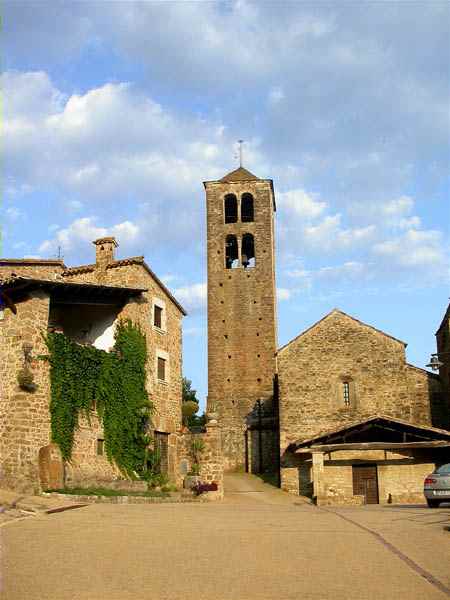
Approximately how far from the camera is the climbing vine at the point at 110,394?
20562 mm

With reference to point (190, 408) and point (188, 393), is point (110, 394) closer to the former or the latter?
point (190, 408)

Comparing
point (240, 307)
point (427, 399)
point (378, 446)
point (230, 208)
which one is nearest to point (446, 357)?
point (427, 399)

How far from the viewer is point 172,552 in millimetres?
9078

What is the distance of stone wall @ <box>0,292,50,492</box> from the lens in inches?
742

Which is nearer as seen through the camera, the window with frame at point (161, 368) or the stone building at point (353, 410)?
the window with frame at point (161, 368)

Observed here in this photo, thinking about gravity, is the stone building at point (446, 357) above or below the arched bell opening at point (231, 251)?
below

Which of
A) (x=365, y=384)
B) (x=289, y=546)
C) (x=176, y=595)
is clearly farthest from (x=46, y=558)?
(x=365, y=384)

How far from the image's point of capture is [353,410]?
30906mm

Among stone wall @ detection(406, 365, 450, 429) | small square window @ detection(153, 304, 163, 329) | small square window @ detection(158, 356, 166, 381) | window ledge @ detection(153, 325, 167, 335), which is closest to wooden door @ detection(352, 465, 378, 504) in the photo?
stone wall @ detection(406, 365, 450, 429)

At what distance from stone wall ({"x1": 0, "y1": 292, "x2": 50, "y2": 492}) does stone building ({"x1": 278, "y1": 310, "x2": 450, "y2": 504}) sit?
11.5 meters

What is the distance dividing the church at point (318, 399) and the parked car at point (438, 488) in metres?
8.54

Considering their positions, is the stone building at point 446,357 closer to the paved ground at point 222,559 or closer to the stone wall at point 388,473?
the stone wall at point 388,473

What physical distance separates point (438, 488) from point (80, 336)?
43.8 feet

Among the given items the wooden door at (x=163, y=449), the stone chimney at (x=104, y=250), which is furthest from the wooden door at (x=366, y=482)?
the stone chimney at (x=104, y=250)
